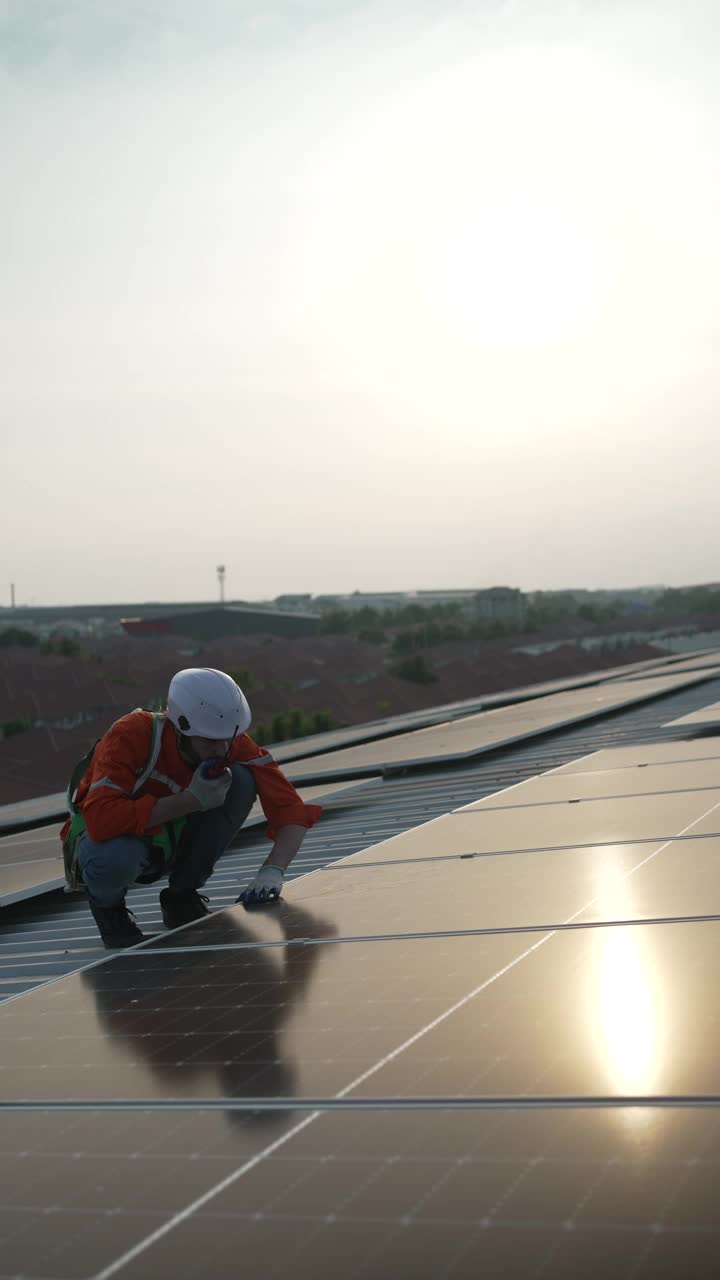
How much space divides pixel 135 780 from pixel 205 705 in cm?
59

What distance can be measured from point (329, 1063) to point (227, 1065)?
37cm

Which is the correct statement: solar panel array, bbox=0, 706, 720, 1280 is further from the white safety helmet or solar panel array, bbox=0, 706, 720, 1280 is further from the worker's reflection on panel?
the white safety helmet

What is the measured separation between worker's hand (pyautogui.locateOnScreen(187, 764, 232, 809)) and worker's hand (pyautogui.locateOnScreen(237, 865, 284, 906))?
470 mm

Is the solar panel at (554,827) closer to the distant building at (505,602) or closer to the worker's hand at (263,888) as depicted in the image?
the worker's hand at (263,888)

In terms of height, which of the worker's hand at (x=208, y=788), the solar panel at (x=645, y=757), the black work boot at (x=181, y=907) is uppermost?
the worker's hand at (x=208, y=788)

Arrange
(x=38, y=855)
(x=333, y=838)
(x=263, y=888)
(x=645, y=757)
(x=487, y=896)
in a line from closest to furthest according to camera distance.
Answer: (x=487, y=896) < (x=263, y=888) < (x=333, y=838) < (x=38, y=855) < (x=645, y=757)

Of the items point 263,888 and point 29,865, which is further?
point 29,865

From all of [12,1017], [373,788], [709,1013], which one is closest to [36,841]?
[373,788]

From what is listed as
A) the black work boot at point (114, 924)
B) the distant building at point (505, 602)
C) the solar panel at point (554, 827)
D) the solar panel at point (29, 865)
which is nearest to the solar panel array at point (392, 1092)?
the black work boot at point (114, 924)

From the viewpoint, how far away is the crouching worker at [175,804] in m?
6.94

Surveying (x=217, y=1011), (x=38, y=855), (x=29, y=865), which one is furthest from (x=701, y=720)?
(x=217, y=1011)

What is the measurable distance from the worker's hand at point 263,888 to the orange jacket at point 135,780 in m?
0.41

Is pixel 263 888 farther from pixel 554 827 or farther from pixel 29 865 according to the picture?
pixel 29 865

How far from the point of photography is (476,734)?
2023 centimetres
